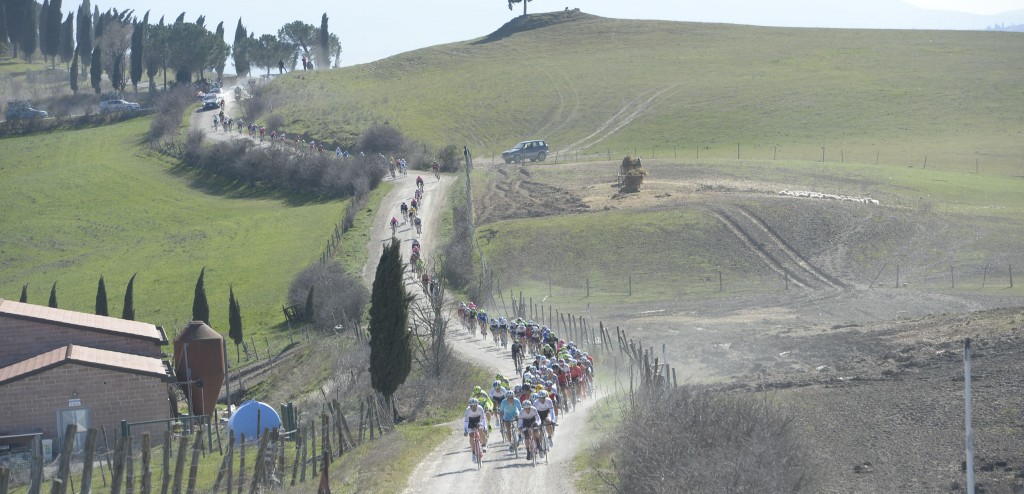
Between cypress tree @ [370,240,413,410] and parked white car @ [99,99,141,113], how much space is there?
104326 mm

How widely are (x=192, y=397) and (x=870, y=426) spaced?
20.6m

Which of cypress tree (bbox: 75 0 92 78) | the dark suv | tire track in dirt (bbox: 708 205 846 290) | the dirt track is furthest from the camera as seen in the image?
cypress tree (bbox: 75 0 92 78)

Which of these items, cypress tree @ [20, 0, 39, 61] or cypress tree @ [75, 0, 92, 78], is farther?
cypress tree @ [75, 0, 92, 78]

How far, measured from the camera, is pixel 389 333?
33.1 meters

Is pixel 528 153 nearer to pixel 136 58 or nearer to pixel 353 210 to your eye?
pixel 353 210

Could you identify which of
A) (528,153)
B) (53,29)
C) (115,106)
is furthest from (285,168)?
(53,29)

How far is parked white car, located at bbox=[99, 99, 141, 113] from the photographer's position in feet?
428

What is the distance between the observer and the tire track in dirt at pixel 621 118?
103000 mm

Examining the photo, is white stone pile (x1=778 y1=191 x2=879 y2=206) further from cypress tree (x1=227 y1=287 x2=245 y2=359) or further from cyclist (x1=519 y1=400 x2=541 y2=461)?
cyclist (x1=519 y1=400 x2=541 y2=461)

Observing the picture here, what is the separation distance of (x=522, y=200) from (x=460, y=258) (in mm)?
13337

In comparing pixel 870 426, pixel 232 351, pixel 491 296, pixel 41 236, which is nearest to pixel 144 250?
pixel 41 236

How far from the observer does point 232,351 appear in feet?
192

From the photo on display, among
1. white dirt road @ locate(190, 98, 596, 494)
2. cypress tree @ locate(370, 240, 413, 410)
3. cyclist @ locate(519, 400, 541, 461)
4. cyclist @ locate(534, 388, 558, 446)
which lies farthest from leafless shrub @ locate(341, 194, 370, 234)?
cyclist @ locate(519, 400, 541, 461)

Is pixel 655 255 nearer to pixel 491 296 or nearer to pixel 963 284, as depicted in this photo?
pixel 491 296
